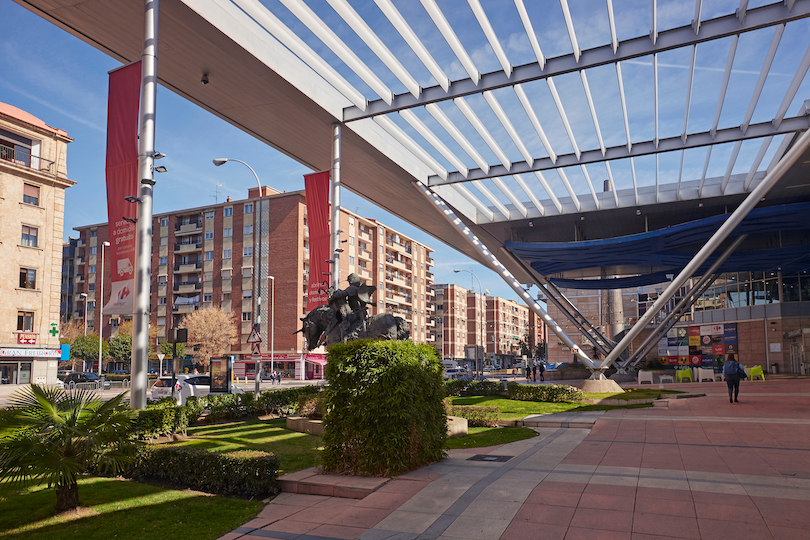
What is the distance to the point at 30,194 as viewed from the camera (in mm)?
40594

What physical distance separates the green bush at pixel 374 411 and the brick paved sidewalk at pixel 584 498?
46 centimetres

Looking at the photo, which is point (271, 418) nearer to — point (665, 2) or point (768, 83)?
point (665, 2)

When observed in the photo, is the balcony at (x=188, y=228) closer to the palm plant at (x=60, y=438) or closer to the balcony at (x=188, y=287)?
the balcony at (x=188, y=287)

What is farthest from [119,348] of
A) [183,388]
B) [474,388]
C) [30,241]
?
[474,388]

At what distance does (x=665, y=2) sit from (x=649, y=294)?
224 ft

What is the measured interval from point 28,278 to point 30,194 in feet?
19.4

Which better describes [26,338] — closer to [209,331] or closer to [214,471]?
[209,331]

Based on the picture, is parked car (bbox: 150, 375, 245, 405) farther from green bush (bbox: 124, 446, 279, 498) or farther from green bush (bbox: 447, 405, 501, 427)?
green bush (bbox: 124, 446, 279, 498)


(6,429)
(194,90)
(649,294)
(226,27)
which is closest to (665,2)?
(226,27)

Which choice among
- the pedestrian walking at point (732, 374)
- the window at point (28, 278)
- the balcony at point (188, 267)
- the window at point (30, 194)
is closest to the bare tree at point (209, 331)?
the balcony at point (188, 267)

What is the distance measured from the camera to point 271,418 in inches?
611

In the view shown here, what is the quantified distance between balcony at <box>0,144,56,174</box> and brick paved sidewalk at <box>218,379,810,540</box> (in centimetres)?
4153

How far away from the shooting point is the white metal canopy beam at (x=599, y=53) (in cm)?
1390

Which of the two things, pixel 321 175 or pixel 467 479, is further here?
pixel 321 175
